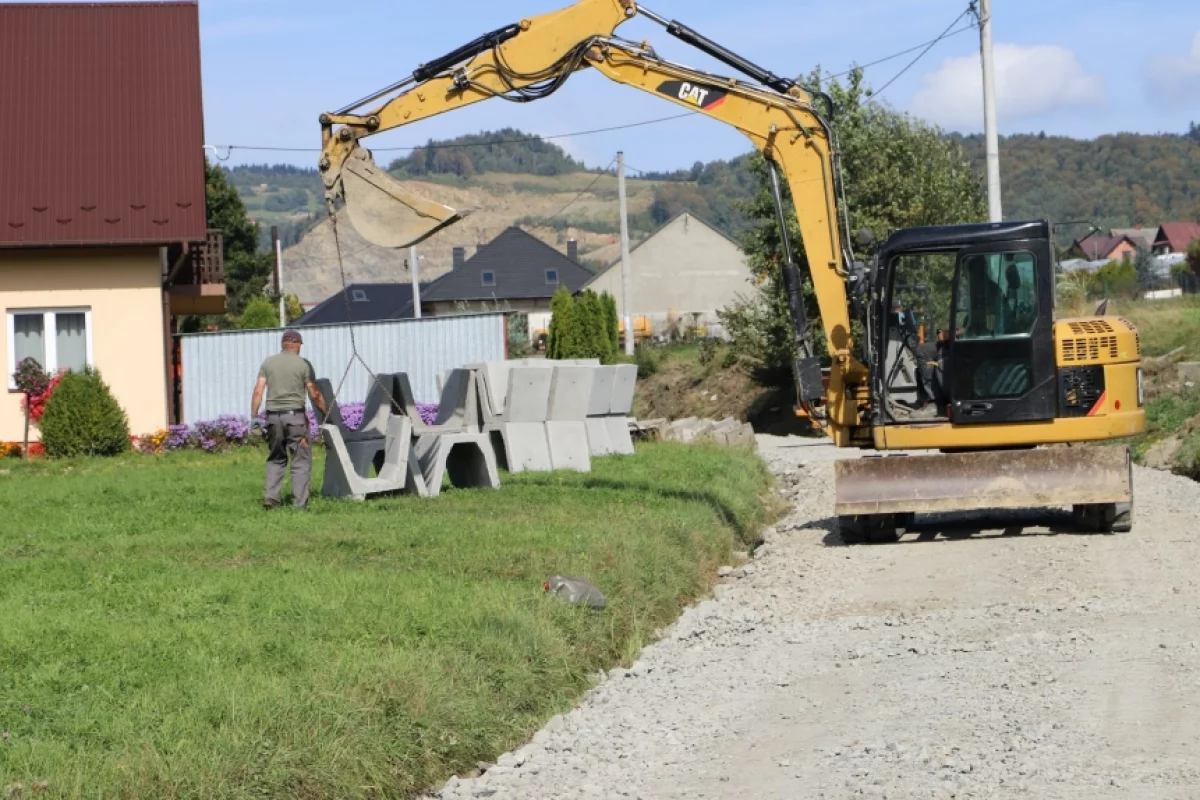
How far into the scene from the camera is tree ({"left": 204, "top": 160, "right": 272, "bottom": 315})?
63156 mm

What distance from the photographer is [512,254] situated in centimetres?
10031

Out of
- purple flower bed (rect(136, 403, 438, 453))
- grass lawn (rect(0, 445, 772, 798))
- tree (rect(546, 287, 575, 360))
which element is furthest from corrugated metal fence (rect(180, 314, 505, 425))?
grass lawn (rect(0, 445, 772, 798))

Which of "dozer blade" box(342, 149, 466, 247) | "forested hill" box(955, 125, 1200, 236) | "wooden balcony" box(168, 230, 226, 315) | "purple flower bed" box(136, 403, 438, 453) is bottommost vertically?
"purple flower bed" box(136, 403, 438, 453)

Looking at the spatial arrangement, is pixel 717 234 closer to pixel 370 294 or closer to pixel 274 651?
pixel 370 294

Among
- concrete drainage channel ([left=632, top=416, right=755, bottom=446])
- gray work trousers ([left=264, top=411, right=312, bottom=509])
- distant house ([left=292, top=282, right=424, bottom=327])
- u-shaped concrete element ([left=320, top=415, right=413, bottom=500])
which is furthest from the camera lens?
distant house ([left=292, top=282, right=424, bottom=327])

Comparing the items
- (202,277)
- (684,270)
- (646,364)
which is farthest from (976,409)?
(684,270)

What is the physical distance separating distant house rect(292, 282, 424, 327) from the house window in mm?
60098

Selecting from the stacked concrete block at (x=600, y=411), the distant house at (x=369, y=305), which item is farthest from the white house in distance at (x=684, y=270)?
the stacked concrete block at (x=600, y=411)

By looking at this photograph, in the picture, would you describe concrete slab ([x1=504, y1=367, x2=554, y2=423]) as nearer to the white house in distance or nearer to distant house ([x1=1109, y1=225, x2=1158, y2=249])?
the white house in distance

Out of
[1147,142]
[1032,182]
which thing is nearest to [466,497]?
[1032,182]

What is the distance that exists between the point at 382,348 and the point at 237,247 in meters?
38.5

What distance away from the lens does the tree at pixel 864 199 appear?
124 feet

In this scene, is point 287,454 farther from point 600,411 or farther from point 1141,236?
point 1141,236

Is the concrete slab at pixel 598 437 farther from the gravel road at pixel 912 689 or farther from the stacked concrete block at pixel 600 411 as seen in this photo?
the gravel road at pixel 912 689
